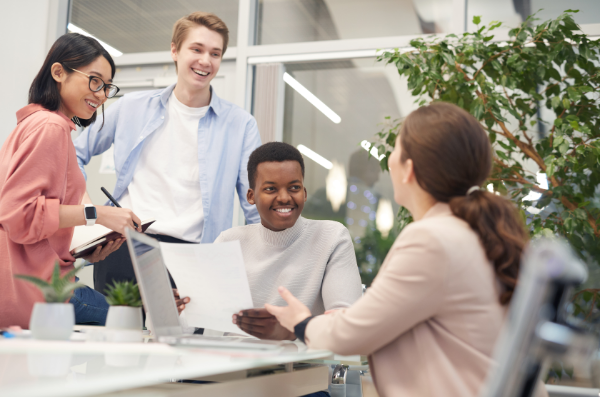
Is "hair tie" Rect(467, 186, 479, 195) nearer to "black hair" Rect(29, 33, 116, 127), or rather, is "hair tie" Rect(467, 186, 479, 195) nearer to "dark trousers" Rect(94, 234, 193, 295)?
"black hair" Rect(29, 33, 116, 127)

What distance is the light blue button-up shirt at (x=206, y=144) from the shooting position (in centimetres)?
258

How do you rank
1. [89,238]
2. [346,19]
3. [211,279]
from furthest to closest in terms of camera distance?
[346,19] → [89,238] → [211,279]

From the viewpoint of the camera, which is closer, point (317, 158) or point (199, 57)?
point (199, 57)

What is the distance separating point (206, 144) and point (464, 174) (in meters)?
1.77

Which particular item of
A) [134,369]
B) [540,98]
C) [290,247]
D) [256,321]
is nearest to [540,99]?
[540,98]

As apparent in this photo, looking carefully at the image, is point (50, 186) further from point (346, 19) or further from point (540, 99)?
point (346, 19)

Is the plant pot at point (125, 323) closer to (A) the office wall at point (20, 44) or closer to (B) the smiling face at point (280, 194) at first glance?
(B) the smiling face at point (280, 194)

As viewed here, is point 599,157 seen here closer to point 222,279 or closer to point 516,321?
point 222,279

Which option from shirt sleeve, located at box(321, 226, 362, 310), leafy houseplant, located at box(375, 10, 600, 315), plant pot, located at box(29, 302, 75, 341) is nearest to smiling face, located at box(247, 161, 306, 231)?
shirt sleeve, located at box(321, 226, 362, 310)

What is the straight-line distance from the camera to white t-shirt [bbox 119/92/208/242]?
2.50 meters

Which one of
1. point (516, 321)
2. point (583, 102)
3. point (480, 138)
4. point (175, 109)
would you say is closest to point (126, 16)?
point (175, 109)

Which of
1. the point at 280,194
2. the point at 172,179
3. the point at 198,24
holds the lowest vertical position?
the point at 280,194

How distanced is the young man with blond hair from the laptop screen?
1256mm

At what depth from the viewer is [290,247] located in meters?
1.86
